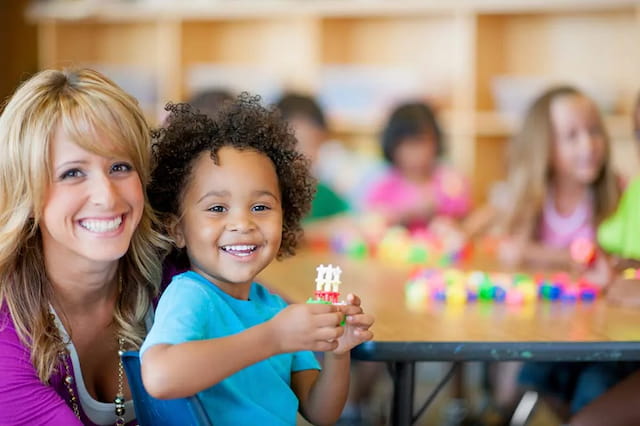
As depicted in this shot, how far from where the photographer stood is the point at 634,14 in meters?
4.42

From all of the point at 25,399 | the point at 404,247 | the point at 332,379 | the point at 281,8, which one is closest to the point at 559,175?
the point at 404,247

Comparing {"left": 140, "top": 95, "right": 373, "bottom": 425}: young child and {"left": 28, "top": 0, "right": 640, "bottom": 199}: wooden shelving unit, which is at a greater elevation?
{"left": 28, "top": 0, "right": 640, "bottom": 199}: wooden shelving unit

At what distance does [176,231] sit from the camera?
158 centimetres

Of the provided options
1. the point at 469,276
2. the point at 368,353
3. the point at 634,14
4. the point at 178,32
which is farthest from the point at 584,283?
the point at 178,32

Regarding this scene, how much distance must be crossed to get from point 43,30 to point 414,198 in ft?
8.49

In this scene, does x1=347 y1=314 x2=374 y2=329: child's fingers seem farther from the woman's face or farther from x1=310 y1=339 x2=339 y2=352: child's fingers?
the woman's face

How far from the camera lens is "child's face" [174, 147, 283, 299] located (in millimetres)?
1489

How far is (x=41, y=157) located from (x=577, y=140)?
1896mm

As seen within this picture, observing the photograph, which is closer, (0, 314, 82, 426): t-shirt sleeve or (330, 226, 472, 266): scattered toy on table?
(0, 314, 82, 426): t-shirt sleeve

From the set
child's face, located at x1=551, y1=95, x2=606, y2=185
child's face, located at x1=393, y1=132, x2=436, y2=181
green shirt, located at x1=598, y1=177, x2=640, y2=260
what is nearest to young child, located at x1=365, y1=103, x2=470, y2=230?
child's face, located at x1=393, y1=132, x2=436, y2=181

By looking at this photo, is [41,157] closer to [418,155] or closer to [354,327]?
[354,327]

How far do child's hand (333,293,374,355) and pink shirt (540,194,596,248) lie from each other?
1.59 metres

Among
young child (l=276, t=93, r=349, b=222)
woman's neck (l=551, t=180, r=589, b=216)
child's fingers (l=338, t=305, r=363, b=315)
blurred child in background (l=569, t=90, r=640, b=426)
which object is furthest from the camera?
young child (l=276, t=93, r=349, b=222)

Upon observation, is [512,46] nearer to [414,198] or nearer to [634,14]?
[634,14]
